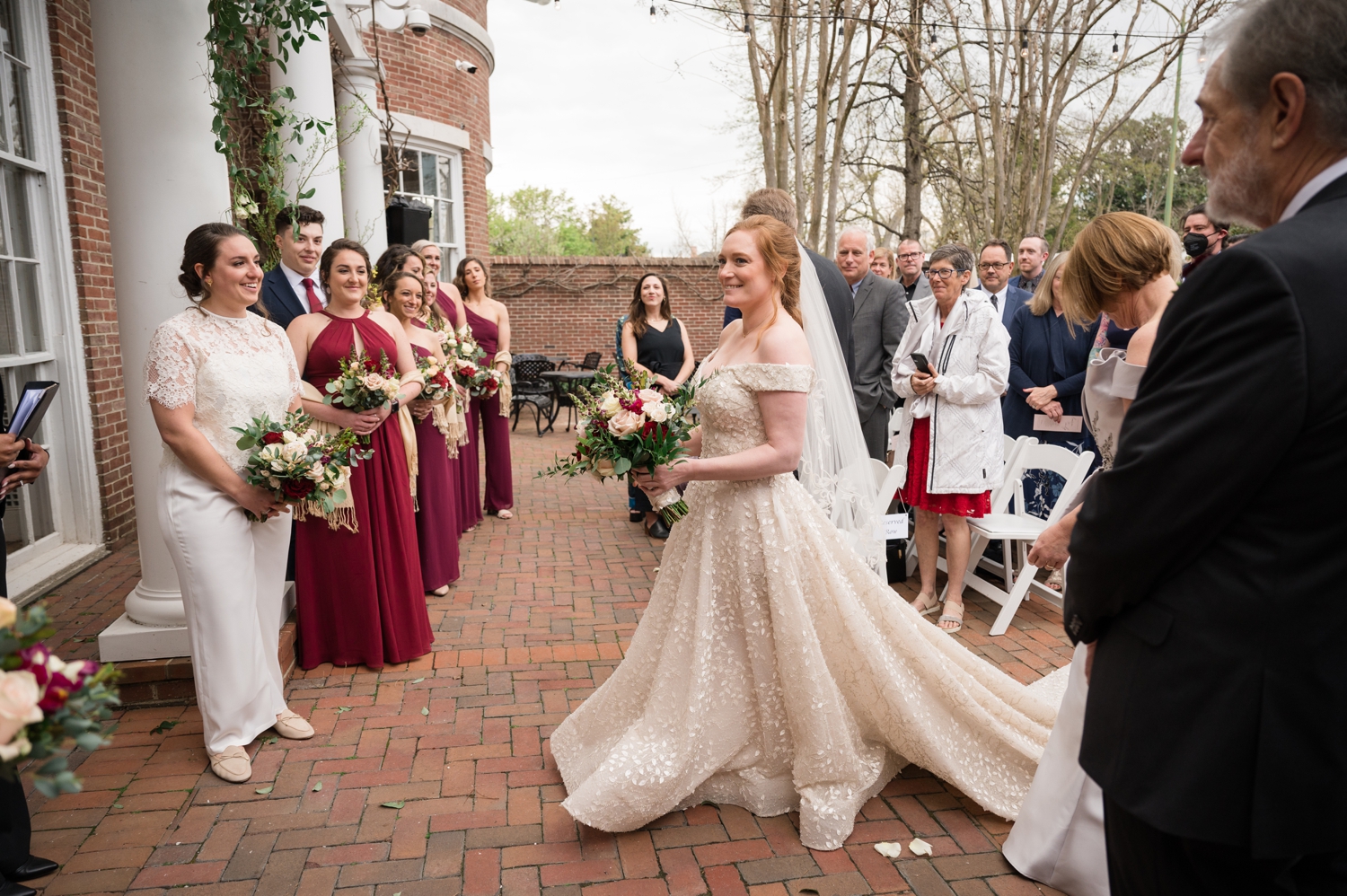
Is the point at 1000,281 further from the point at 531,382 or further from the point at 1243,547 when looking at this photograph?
the point at 531,382

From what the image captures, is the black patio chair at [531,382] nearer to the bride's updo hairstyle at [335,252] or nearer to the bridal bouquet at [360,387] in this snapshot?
the bride's updo hairstyle at [335,252]

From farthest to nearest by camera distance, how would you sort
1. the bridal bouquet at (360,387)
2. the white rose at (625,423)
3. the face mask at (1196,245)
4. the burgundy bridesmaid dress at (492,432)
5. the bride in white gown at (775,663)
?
the burgundy bridesmaid dress at (492,432)
the face mask at (1196,245)
the bridal bouquet at (360,387)
the bride in white gown at (775,663)
the white rose at (625,423)

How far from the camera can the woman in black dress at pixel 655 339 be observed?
727 cm

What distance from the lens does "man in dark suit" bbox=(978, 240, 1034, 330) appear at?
6.73 metres

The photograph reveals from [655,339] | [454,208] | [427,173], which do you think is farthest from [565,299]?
[655,339]

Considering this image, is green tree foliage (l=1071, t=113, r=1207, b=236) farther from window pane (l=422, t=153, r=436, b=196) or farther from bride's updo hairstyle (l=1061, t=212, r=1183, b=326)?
bride's updo hairstyle (l=1061, t=212, r=1183, b=326)

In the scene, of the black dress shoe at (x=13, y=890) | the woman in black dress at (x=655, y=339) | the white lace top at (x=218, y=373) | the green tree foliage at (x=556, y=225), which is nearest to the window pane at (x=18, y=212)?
the white lace top at (x=218, y=373)

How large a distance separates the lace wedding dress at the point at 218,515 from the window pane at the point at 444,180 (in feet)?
31.6

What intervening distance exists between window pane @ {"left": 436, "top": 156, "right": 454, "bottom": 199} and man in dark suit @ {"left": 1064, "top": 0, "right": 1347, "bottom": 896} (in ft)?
40.3

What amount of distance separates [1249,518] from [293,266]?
474 centimetres

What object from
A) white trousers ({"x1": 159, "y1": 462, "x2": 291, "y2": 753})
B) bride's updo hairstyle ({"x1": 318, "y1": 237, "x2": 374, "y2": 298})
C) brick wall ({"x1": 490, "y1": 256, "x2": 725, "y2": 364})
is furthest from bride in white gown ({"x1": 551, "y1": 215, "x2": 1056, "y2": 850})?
brick wall ({"x1": 490, "y1": 256, "x2": 725, "y2": 364})

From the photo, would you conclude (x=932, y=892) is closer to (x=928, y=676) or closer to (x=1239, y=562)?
(x=928, y=676)

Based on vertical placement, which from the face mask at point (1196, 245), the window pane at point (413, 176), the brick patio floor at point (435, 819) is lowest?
the brick patio floor at point (435, 819)

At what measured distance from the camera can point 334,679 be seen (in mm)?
4293
